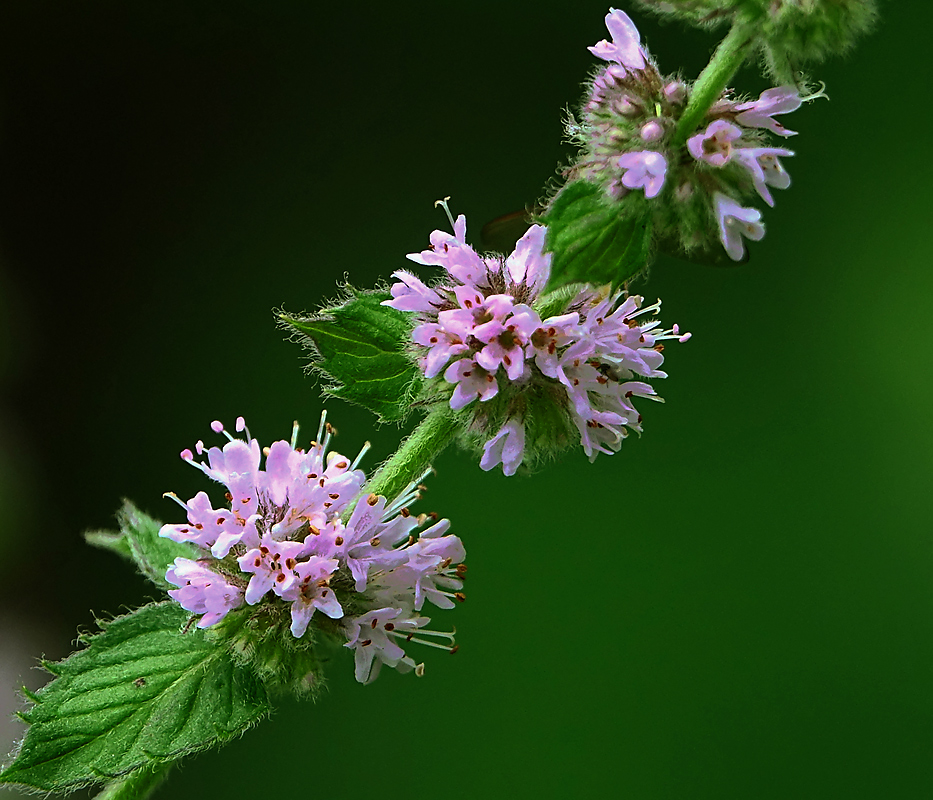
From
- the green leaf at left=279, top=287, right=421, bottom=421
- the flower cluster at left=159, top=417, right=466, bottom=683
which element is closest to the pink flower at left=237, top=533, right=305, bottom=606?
the flower cluster at left=159, top=417, right=466, bottom=683

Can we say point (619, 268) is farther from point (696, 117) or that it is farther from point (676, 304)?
point (676, 304)

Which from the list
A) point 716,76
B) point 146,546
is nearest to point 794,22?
point 716,76

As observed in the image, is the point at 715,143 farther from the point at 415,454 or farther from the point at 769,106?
the point at 415,454

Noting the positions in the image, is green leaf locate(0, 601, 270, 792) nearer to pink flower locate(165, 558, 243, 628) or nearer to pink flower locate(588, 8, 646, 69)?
pink flower locate(165, 558, 243, 628)

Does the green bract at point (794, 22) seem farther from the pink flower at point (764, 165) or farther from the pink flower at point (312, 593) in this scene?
the pink flower at point (312, 593)

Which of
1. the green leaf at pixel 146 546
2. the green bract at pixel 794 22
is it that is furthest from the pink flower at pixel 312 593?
the green bract at pixel 794 22
